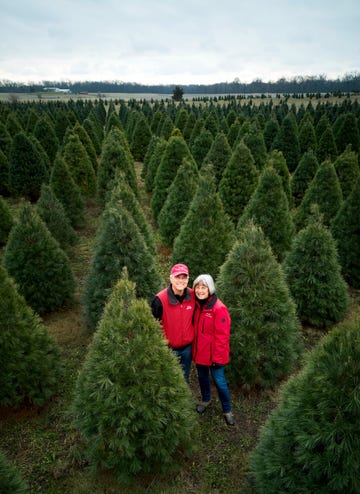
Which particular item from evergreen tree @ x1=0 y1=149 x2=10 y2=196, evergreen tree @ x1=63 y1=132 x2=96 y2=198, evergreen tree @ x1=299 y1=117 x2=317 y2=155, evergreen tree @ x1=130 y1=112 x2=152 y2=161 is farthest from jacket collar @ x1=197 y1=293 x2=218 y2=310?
evergreen tree @ x1=130 y1=112 x2=152 y2=161

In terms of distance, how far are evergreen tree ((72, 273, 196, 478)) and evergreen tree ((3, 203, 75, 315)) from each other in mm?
4973

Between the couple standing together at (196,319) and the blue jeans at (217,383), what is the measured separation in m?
0.02

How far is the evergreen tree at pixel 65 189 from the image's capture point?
50.4ft

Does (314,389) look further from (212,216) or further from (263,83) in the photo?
(263,83)

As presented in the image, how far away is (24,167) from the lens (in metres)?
18.9

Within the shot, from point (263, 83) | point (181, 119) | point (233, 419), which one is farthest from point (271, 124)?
point (263, 83)

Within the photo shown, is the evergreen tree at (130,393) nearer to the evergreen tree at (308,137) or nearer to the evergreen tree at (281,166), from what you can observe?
the evergreen tree at (281,166)

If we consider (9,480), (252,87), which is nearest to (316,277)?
(9,480)

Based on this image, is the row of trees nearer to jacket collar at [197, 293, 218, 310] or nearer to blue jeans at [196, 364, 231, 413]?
blue jeans at [196, 364, 231, 413]

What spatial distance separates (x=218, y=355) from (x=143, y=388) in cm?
147

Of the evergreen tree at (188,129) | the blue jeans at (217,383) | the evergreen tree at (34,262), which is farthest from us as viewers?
the evergreen tree at (188,129)

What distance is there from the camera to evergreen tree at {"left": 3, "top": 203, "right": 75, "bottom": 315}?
8.42m

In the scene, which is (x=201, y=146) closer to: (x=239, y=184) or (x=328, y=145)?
(x=328, y=145)

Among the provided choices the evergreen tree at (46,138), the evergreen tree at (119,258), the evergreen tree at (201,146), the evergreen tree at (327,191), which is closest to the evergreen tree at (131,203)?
the evergreen tree at (119,258)
